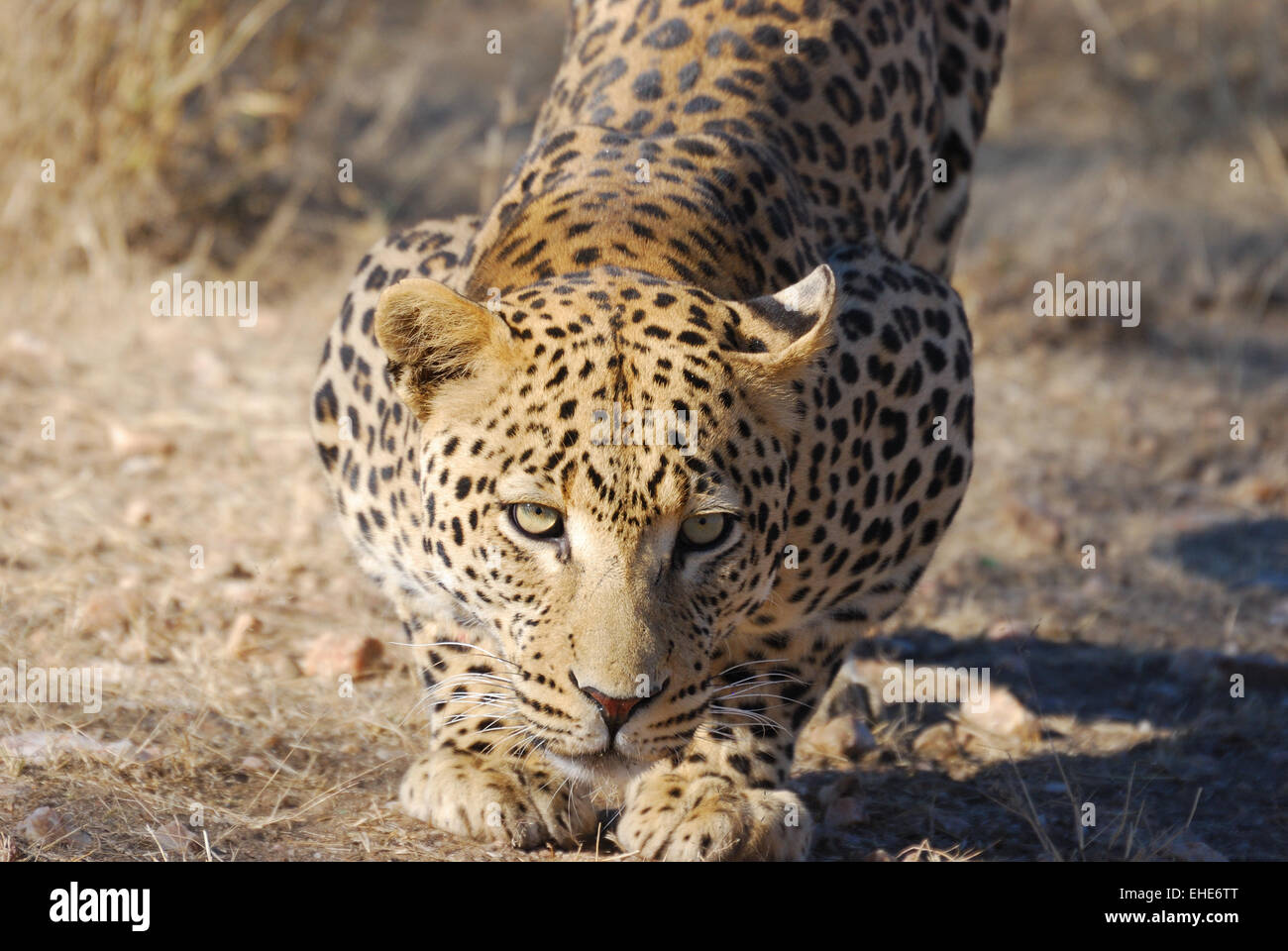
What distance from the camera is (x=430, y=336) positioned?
3.86 m

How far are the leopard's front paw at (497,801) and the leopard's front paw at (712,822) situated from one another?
154 millimetres

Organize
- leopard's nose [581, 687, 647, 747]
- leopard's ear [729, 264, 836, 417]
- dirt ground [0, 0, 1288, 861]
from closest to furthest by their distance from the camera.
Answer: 1. leopard's nose [581, 687, 647, 747]
2. leopard's ear [729, 264, 836, 417]
3. dirt ground [0, 0, 1288, 861]

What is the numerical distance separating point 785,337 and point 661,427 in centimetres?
49

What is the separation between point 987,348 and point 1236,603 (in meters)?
2.51

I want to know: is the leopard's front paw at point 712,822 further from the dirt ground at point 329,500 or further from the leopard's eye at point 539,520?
the leopard's eye at point 539,520

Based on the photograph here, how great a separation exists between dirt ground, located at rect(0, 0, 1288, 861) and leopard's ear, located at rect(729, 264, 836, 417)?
1273 millimetres

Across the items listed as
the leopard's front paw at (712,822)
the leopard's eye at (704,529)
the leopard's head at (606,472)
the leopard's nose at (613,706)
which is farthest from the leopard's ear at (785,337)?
the leopard's front paw at (712,822)

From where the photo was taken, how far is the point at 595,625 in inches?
141

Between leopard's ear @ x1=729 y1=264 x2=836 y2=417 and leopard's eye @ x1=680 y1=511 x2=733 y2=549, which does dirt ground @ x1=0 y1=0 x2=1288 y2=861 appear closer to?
leopard's eye @ x1=680 y1=511 x2=733 y2=549

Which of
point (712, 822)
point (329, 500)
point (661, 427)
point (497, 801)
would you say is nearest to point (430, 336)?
point (661, 427)

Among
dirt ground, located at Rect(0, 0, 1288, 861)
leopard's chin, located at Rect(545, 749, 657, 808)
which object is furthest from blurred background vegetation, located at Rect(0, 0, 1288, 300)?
leopard's chin, located at Rect(545, 749, 657, 808)

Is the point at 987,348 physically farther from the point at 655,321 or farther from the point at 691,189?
the point at 655,321

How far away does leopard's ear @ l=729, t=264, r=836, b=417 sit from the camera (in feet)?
12.6

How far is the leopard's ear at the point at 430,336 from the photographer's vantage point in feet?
12.3
